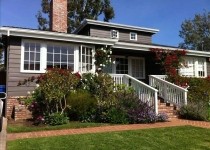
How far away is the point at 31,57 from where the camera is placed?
12.8 meters

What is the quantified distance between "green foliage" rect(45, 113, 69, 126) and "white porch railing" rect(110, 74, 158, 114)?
162 inches

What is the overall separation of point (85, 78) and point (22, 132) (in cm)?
467

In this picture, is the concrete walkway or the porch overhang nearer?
the concrete walkway

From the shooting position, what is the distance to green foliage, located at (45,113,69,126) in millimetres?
10148

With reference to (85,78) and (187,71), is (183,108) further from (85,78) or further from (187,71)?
(187,71)

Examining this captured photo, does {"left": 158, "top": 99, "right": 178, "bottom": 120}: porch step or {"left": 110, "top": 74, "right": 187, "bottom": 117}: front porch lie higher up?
{"left": 110, "top": 74, "right": 187, "bottom": 117}: front porch

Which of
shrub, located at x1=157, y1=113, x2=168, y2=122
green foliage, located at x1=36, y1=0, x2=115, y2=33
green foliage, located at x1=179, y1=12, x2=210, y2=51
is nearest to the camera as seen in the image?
shrub, located at x1=157, y1=113, x2=168, y2=122

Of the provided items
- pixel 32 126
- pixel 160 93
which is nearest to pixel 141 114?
pixel 32 126

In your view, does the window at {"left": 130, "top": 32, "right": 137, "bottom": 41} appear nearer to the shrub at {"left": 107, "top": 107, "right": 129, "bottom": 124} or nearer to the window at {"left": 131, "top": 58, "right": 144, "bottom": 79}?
the window at {"left": 131, "top": 58, "right": 144, "bottom": 79}

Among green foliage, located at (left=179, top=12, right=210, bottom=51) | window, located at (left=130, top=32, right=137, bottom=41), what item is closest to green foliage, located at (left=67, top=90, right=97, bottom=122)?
window, located at (left=130, top=32, right=137, bottom=41)

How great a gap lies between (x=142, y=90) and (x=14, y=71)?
20.2 feet

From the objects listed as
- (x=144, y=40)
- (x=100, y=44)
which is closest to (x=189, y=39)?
(x=144, y=40)

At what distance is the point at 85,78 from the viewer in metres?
12.8

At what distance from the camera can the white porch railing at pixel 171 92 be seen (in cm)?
1340
